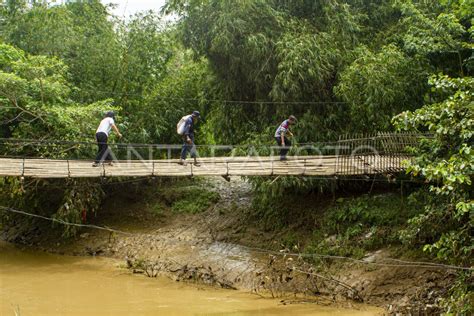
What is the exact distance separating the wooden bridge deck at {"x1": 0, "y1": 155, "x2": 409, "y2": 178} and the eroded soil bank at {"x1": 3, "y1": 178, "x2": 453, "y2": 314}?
4.90 ft

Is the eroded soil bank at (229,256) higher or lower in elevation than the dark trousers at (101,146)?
lower

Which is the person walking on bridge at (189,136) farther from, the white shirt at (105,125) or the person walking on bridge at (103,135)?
the white shirt at (105,125)

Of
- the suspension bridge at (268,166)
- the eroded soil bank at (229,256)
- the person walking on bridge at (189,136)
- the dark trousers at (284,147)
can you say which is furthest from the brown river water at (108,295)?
the dark trousers at (284,147)

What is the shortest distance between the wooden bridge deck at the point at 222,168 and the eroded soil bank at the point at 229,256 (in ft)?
4.90

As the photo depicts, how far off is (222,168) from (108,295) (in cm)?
301

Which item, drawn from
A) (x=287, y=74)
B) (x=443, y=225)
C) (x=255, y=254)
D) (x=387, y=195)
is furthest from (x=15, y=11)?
(x=443, y=225)

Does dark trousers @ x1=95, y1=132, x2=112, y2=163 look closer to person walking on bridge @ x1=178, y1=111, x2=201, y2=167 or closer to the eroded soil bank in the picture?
person walking on bridge @ x1=178, y1=111, x2=201, y2=167

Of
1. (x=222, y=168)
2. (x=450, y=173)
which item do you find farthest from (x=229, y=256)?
(x=450, y=173)

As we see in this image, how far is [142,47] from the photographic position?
1708 cm

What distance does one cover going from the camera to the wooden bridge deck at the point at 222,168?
11070 mm

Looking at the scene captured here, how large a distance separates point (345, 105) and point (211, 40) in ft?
10.4

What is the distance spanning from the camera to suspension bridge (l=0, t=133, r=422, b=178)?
11.1 m

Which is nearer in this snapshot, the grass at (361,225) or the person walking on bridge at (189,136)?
the person walking on bridge at (189,136)

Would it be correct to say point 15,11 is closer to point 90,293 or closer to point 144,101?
point 144,101
